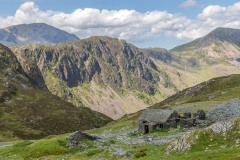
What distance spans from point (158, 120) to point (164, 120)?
86.2 inches

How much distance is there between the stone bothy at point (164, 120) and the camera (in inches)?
3191

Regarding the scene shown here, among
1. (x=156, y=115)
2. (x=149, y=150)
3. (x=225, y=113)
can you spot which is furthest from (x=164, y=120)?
(x=149, y=150)

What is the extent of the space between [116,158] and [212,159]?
69.2 feet

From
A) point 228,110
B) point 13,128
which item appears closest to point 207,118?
point 228,110

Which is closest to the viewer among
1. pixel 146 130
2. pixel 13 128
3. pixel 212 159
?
pixel 212 159

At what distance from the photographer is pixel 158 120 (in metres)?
87.7

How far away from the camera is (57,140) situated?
65.9 m

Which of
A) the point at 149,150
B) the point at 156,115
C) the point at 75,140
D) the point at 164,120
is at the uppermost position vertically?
the point at 156,115

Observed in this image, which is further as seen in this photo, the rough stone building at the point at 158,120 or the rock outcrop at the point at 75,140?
the rough stone building at the point at 158,120

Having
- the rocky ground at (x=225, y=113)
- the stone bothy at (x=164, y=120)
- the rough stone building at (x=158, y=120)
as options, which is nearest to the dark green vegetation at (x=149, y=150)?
the rough stone building at (x=158, y=120)

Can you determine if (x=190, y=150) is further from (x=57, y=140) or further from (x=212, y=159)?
(x=57, y=140)

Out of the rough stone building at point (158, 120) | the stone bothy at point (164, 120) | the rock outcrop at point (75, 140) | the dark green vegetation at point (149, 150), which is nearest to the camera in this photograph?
the dark green vegetation at point (149, 150)

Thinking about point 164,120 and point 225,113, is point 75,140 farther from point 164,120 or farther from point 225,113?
point 225,113

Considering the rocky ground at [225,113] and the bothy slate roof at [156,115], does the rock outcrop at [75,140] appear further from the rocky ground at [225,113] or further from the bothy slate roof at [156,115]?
the rocky ground at [225,113]
